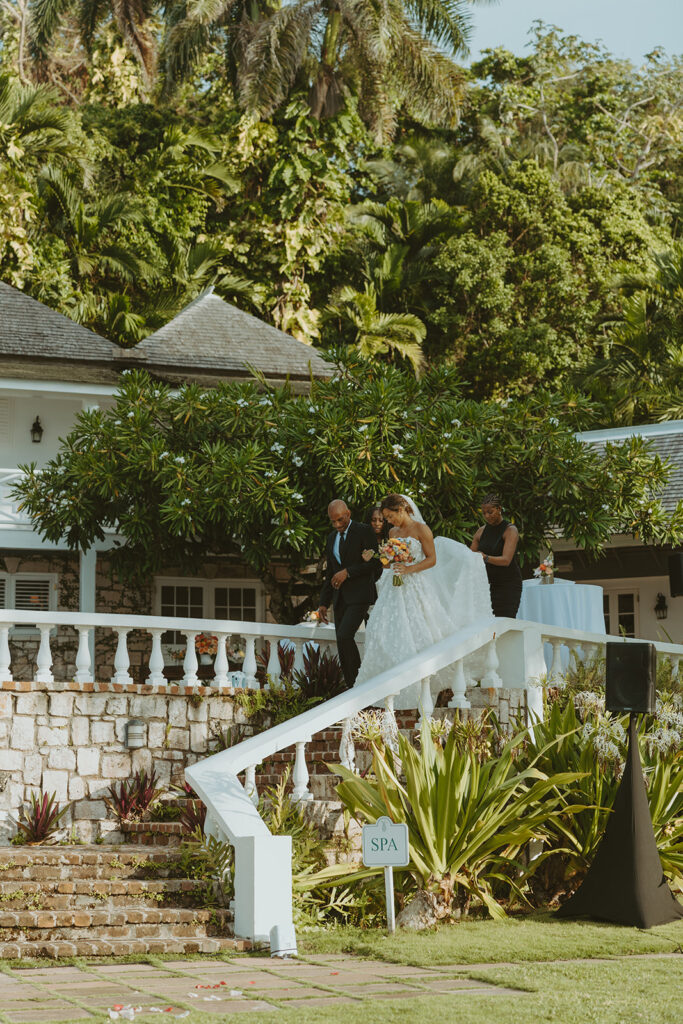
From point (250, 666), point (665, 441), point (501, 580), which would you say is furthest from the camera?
point (665, 441)

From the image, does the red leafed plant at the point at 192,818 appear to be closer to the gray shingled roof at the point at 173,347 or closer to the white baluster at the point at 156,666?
the white baluster at the point at 156,666

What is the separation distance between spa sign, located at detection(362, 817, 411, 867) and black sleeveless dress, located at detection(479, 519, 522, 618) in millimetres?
4995

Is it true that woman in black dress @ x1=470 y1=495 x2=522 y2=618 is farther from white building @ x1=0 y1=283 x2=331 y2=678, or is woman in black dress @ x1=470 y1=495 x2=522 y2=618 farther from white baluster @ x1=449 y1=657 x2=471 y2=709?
white building @ x1=0 y1=283 x2=331 y2=678

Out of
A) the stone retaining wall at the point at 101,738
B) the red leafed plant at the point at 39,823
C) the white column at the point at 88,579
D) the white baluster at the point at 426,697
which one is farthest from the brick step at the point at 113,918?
the white column at the point at 88,579

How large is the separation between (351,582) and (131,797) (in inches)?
111

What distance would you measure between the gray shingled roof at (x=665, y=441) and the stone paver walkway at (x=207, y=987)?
14.8 meters

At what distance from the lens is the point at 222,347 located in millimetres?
24078

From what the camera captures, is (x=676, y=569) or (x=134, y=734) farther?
(x=676, y=569)

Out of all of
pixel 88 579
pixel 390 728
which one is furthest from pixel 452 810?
pixel 88 579

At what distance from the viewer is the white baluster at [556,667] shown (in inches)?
445

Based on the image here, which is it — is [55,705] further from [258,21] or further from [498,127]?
[498,127]

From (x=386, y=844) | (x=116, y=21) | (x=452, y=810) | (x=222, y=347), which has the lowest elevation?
(x=386, y=844)

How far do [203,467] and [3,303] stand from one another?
9401mm

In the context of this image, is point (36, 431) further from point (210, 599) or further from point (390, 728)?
point (390, 728)
